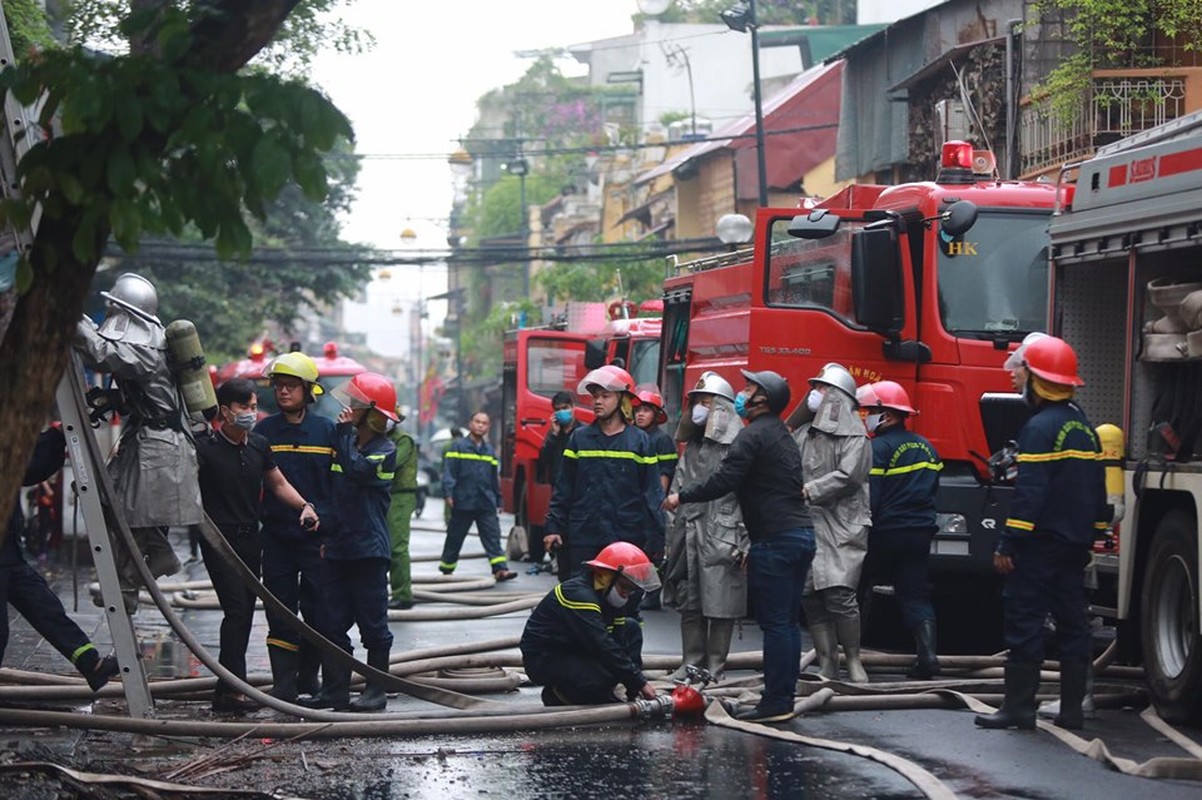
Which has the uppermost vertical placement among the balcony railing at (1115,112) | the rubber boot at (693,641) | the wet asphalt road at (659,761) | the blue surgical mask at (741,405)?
the balcony railing at (1115,112)

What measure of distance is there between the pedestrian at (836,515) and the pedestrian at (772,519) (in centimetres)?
116

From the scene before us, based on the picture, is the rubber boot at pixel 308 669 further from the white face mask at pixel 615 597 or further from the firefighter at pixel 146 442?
the white face mask at pixel 615 597

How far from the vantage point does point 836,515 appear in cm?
1127

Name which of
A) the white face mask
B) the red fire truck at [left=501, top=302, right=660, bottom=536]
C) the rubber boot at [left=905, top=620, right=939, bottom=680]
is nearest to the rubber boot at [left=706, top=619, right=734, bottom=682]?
the rubber boot at [left=905, top=620, right=939, bottom=680]

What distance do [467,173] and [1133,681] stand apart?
113m

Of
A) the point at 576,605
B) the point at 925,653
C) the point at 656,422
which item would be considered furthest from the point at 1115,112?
the point at 576,605

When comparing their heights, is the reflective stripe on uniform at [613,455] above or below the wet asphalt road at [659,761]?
above

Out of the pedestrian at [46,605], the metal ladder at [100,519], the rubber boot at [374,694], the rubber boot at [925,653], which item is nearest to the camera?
the metal ladder at [100,519]

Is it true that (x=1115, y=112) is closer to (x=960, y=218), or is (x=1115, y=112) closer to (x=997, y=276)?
(x=997, y=276)

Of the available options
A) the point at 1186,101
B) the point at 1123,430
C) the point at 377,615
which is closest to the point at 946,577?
the point at 1123,430

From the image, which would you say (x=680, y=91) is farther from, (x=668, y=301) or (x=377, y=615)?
(x=377, y=615)

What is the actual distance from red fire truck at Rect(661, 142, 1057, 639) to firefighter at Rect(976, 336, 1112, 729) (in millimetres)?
3125

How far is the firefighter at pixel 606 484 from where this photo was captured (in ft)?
37.9

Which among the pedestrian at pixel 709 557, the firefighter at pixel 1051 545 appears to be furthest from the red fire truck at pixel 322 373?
the firefighter at pixel 1051 545
